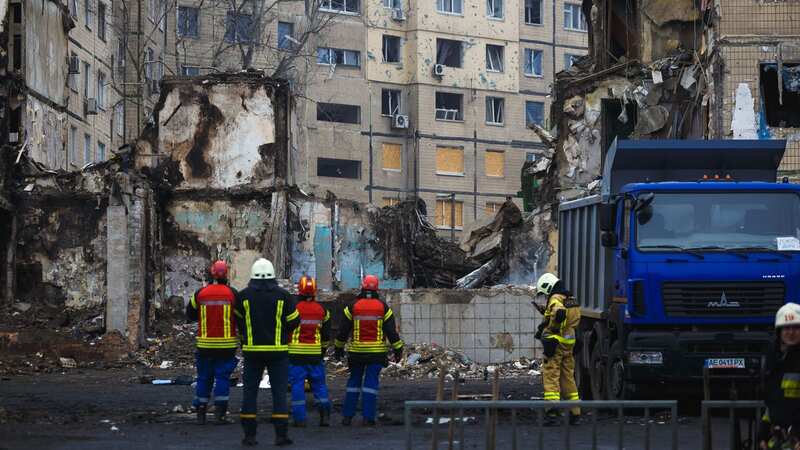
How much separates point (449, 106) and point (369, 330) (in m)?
52.0

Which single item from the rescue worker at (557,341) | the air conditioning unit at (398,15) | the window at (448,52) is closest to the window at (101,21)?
the air conditioning unit at (398,15)

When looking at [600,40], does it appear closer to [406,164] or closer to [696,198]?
[696,198]

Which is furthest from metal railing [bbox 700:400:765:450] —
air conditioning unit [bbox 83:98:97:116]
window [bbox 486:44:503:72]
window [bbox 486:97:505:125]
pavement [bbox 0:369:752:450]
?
window [bbox 486:44:503:72]

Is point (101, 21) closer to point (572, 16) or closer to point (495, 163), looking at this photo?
point (495, 163)

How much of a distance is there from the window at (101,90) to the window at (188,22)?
414 inches

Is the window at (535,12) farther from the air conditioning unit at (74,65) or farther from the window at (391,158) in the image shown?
the air conditioning unit at (74,65)

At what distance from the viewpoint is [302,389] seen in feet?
56.7

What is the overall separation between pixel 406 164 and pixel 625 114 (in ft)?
111

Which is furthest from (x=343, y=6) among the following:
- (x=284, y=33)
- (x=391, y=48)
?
(x=284, y=33)

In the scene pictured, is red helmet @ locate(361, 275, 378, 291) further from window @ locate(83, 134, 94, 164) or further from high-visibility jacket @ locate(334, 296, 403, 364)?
Answer: window @ locate(83, 134, 94, 164)

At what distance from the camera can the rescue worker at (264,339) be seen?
14844mm

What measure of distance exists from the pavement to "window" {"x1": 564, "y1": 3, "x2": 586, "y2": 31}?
5279 cm

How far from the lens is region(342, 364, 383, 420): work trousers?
17.4 m

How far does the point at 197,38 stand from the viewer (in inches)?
2594
